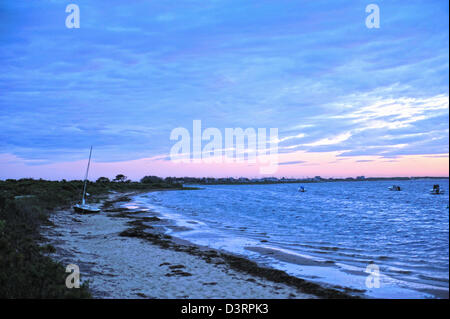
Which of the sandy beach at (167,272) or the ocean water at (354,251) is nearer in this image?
the sandy beach at (167,272)

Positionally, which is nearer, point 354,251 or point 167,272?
point 167,272

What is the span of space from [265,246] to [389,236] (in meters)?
11.7

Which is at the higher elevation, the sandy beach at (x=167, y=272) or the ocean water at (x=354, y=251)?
the sandy beach at (x=167, y=272)

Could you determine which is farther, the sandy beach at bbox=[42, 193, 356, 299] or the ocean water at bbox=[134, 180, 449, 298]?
the ocean water at bbox=[134, 180, 449, 298]

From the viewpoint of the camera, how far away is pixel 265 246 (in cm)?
1986

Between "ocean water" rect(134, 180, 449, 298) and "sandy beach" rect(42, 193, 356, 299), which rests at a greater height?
"sandy beach" rect(42, 193, 356, 299)

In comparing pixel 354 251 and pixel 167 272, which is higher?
pixel 167 272

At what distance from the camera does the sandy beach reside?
1043cm

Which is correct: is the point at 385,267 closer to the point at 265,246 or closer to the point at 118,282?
the point at 265,246

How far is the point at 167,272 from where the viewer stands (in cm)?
1291

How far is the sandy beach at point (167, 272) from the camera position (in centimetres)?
1043
